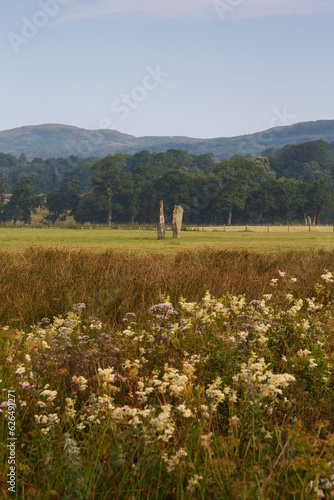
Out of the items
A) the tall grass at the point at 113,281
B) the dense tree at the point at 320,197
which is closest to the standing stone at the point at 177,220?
the tall grass at the point at 113,281

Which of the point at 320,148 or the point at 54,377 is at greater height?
the point at 320,148

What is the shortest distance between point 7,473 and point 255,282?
6.74 meters

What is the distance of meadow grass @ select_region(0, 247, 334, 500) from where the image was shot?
2.65 m

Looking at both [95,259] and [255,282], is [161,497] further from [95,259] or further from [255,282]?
[95,259]

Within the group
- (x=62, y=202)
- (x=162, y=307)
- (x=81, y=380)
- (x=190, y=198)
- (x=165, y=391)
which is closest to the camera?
(x=81, y=380)

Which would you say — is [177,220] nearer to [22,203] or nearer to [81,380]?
[81,380]

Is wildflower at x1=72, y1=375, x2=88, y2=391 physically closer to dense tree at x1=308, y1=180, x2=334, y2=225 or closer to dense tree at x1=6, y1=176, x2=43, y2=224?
dense tree at x1=308, y1=180, x2=334, y2=225

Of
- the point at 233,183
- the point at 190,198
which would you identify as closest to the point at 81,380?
the point at 190,198

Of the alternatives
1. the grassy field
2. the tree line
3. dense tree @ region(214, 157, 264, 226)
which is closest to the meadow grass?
A: the grassy field

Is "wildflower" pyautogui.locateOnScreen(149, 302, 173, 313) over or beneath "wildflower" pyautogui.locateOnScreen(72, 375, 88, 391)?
over

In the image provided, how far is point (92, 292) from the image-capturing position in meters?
8.18

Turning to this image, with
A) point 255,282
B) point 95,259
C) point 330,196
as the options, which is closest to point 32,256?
point 95,259

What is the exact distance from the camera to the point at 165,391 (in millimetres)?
3520

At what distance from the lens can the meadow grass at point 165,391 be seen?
2.65m
